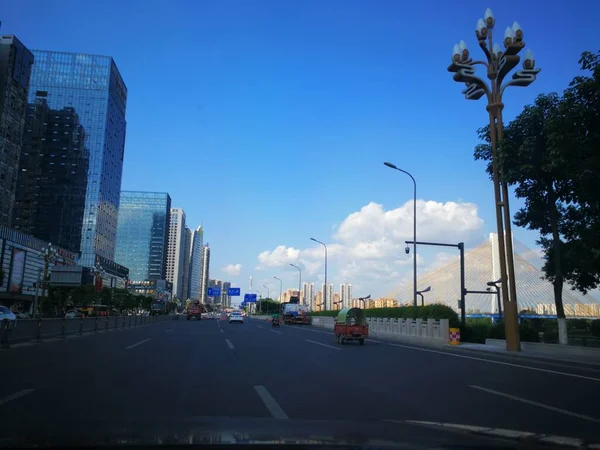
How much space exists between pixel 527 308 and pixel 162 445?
177 ft

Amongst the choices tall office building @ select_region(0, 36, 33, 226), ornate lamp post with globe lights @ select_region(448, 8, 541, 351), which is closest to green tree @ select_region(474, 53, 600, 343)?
ornate lamp post with globe lights @ select_region(448, 8, 541, 351)

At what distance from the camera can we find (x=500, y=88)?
24.7 metres

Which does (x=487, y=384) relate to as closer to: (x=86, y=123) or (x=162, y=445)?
(x=162, y=445)

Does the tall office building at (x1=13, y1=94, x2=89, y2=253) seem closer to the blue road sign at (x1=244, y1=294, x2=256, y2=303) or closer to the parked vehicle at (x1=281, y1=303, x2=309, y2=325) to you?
the blue road sign at (x1=244, y1=294, x2=256, y2=303)

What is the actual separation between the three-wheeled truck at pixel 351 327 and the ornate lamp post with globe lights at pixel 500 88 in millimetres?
6983

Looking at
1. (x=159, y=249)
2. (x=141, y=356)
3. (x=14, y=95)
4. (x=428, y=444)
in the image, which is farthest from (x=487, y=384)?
(x=159, y=249)

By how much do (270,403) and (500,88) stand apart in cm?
2232

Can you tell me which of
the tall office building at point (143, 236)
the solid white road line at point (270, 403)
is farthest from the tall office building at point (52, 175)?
the solid white road line at point (270, 403)

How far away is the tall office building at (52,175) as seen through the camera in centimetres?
11531

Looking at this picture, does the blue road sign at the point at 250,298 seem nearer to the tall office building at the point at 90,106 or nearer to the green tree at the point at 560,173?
the tall office building at the point at 90,106

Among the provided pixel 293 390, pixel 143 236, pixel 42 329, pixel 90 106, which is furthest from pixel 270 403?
pixel 143 236

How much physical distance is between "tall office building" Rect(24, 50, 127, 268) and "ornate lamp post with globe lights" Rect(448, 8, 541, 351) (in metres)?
110

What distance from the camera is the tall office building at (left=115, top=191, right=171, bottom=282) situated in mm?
169875

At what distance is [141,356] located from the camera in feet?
49.5
